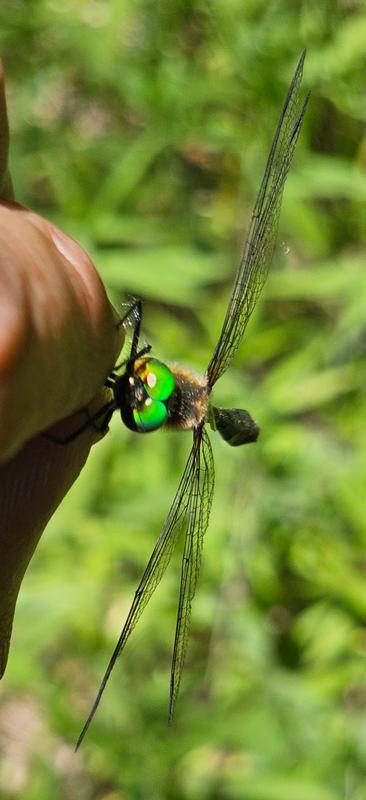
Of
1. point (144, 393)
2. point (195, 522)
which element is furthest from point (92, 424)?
point (195, 522)

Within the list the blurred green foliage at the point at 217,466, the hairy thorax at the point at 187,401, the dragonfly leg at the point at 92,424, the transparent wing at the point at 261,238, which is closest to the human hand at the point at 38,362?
the dragonfly leg at the point at 92,424

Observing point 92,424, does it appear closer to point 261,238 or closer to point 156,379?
point 156,379

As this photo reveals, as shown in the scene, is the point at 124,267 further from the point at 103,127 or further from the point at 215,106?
the point at 103,127

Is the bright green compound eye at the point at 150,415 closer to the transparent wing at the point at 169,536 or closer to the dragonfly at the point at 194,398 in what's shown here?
the dragonfly at the point at 194,398

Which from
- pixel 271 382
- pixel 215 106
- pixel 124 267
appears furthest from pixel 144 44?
pixel 271 382

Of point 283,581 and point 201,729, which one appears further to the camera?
point 283,581
